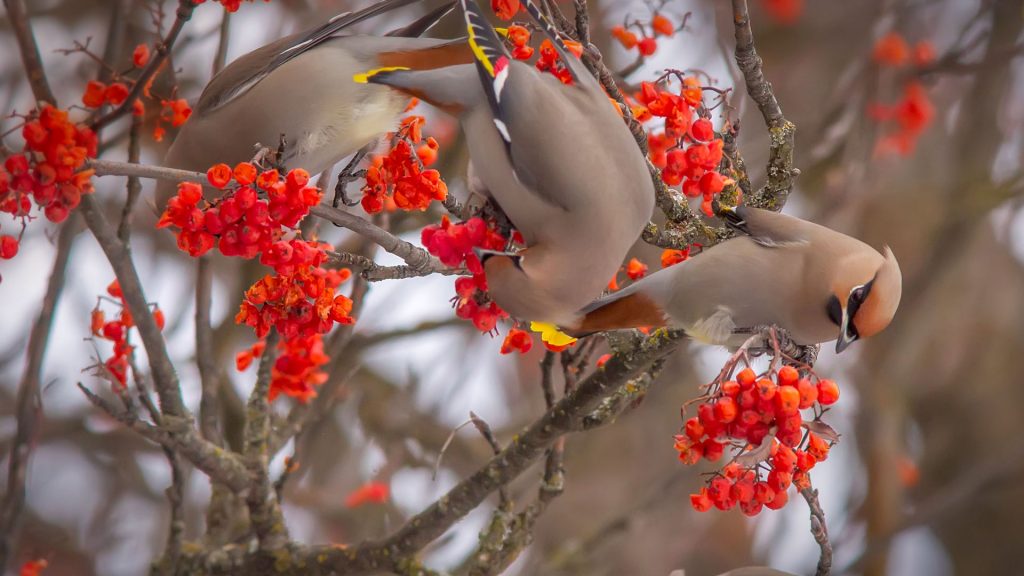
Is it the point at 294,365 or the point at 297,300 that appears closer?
the point at 297,300

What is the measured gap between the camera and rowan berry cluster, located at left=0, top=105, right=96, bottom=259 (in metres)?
2.14

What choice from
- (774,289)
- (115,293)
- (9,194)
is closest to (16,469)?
(115,293)

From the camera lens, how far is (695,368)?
17.5ft

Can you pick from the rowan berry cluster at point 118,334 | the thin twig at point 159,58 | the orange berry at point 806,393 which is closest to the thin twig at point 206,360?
the rowan berry cluster at point 118,334

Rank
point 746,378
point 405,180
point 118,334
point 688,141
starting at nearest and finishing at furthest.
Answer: point 746,378 < point 405,180 < point 688,141 < point 118,334

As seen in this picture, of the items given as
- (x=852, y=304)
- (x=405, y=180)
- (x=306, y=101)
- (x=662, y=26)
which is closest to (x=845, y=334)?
(x=852, y=304)

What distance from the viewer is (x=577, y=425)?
2.70 meters

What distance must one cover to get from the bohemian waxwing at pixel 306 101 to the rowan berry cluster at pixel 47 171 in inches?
21.5

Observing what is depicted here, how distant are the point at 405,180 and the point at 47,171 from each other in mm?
746

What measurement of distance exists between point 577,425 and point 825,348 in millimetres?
3576

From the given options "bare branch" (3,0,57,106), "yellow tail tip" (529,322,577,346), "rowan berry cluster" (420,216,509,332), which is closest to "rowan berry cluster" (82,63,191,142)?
"bare branch" (3,0,57,106)

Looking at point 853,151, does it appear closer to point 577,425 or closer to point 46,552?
point 577,425

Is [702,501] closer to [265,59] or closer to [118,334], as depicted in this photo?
[265,59]

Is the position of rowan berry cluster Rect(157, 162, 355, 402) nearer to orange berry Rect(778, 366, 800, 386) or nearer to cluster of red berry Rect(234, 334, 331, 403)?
cluster of red berry Rect(234, 334, 331, 403)
